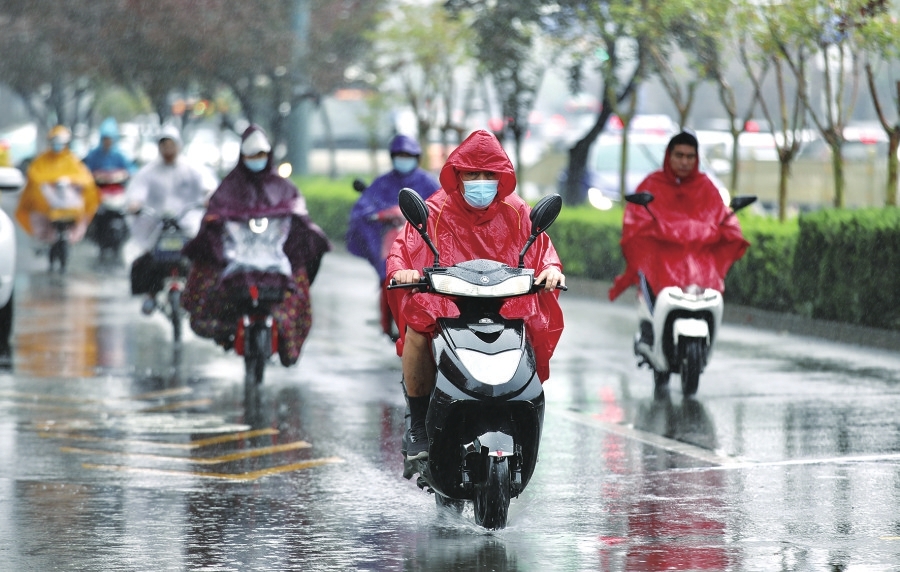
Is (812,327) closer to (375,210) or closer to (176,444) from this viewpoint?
(375,210)

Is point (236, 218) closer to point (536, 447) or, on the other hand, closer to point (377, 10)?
point (536, 447)

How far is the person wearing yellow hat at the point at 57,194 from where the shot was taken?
2538 cm

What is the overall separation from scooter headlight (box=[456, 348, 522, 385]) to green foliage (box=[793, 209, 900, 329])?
819 centimetres

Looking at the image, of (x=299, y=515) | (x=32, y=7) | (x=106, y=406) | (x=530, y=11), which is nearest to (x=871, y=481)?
(x=299, y=515)

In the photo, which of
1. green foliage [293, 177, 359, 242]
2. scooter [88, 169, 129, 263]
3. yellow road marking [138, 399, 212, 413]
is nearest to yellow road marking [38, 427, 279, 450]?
yellow road marking [138, 399, 212, 413]

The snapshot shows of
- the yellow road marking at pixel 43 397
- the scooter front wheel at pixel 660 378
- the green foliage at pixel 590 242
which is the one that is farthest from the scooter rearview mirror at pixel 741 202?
the green foliage at pixel 590 242

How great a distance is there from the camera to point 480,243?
8.06 metres

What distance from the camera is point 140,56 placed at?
34.7 meters

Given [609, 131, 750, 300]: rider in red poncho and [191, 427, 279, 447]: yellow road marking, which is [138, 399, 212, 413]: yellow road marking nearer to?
[191, 427, 279, 447]: yellow road marking

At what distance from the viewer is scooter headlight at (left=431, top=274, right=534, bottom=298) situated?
746cm

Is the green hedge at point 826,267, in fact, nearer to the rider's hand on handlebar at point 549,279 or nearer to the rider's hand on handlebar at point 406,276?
the rider's hand on handlebar at point 549,279

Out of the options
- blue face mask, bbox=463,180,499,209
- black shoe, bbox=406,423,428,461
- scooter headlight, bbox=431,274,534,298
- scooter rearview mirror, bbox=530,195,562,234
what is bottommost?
black shoe, bbox=406,423,428,461

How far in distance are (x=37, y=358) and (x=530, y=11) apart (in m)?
10.3

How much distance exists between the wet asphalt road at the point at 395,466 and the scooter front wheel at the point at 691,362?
6.0 inches
